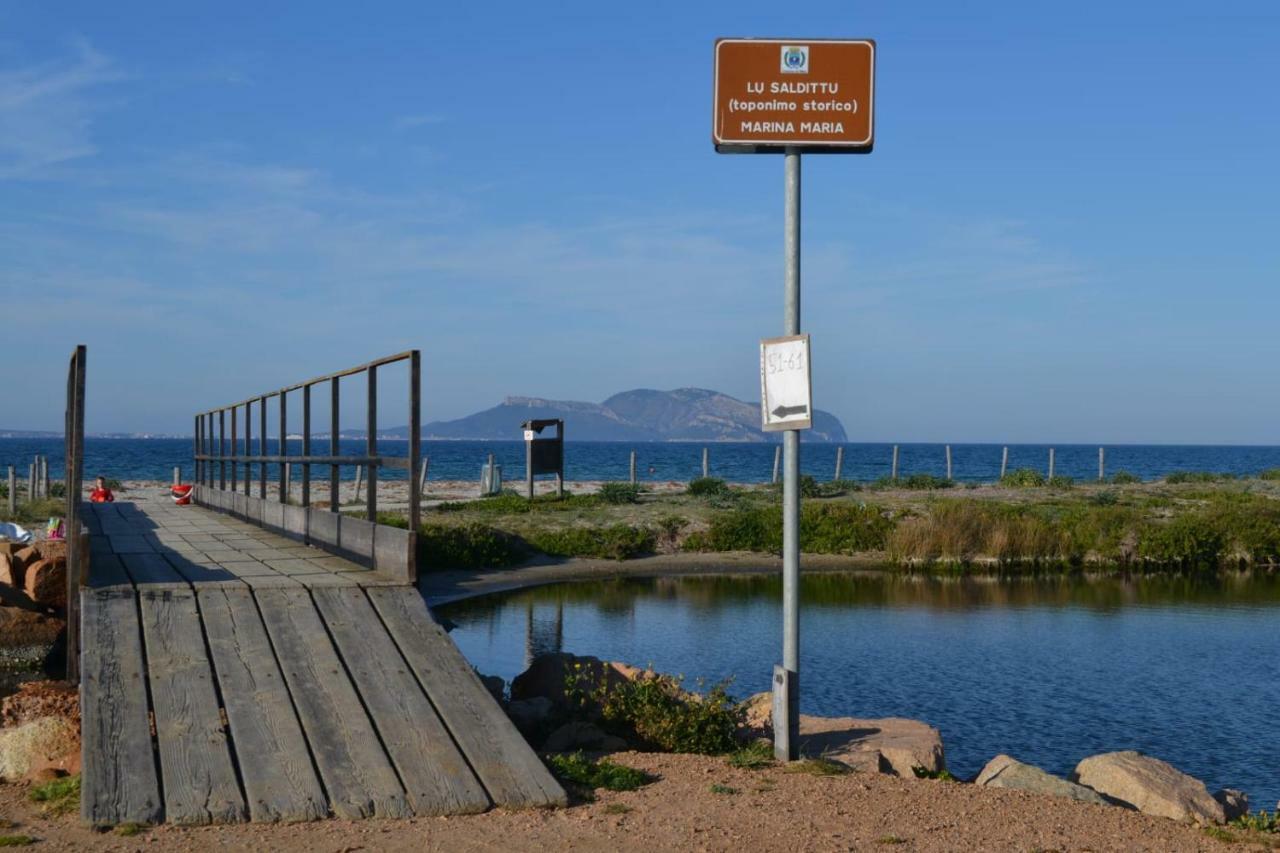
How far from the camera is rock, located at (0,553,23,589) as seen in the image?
35.4ft

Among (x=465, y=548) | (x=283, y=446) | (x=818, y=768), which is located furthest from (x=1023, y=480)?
(x=818, y=768)

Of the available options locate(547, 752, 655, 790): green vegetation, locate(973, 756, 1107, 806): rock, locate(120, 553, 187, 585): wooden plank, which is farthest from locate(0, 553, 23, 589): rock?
locate(973, 756, 1107, 806): rock

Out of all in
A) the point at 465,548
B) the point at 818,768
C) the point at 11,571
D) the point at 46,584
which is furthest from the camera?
the point at 465,548

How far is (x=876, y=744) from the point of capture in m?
9.01

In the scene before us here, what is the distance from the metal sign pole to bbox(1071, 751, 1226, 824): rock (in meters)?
2.05

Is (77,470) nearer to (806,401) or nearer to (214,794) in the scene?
(214,794)

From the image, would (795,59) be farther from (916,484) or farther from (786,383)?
(916,484)

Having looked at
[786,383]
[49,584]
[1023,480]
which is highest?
[786,383]

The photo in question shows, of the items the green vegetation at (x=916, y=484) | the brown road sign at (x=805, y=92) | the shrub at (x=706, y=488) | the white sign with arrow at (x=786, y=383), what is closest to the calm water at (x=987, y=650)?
the white sign with arrow at (x=786, y=383)

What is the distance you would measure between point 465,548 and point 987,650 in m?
10.7

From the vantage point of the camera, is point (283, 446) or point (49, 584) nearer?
point (49, 584)

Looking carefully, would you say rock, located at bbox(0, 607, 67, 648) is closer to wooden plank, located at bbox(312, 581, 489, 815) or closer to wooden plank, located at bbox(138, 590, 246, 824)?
wooden plank, located at bbox(138, 590, 246, 824)

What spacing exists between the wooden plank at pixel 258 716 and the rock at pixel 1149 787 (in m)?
4.77

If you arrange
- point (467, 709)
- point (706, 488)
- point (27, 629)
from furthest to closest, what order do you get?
point (706, 488) → point (27, 629) → point (467, 709)
